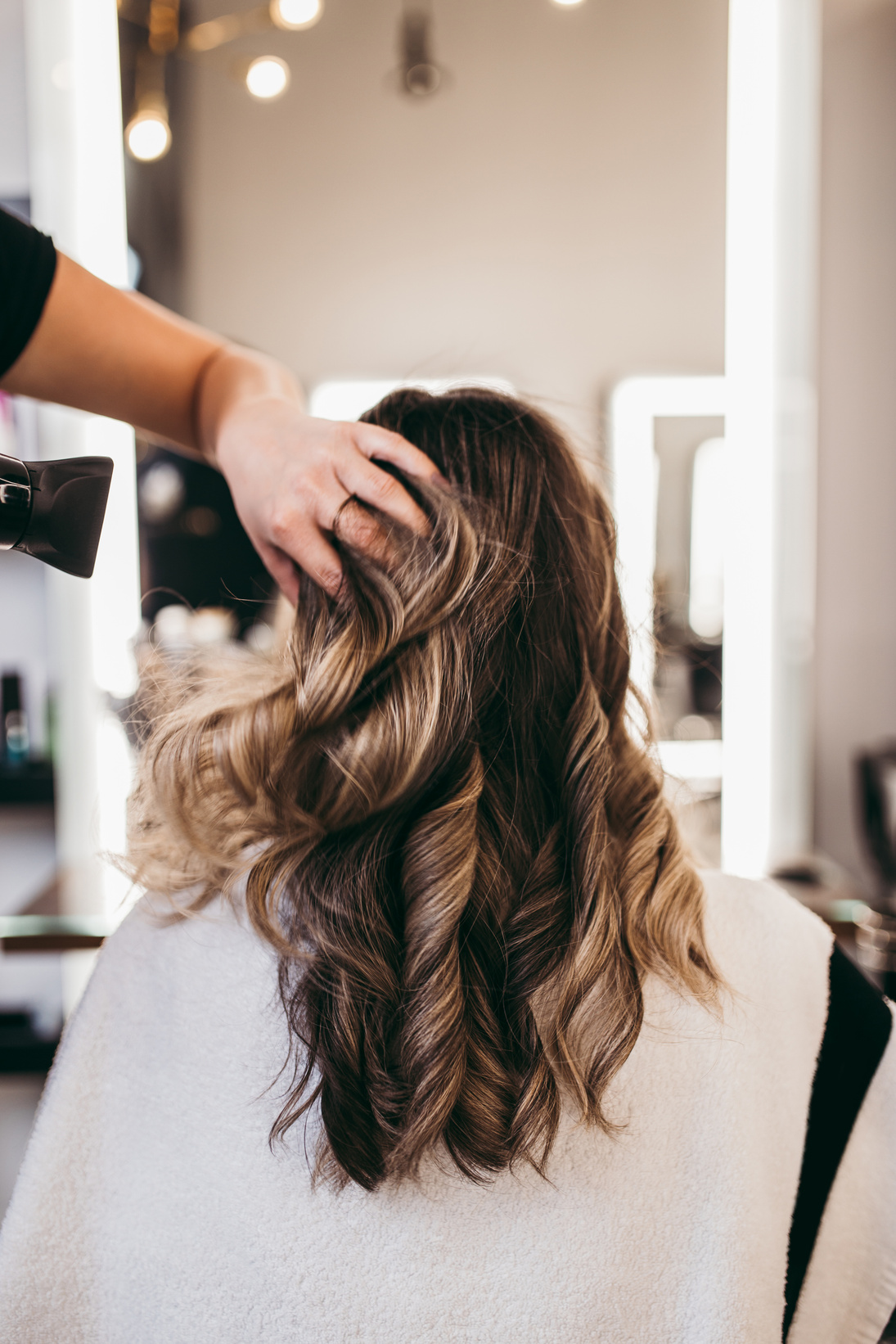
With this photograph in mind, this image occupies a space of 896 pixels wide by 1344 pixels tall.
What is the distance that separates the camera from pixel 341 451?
0.54 m

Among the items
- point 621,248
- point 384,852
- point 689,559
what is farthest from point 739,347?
point 384,852

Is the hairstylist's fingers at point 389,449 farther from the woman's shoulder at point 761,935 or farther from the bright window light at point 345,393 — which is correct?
the bright window light at point 345,393

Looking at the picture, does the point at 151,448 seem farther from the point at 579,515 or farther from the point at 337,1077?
the point at 337,1077

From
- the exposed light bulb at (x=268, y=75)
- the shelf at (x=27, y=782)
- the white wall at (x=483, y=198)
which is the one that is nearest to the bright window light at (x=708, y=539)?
the white wall at (x=483, y=198)

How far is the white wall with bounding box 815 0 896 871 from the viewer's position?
5.20ft

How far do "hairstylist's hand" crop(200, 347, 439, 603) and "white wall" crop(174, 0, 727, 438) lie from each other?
3.66 feet

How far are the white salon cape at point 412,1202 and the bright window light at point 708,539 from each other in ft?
3.78

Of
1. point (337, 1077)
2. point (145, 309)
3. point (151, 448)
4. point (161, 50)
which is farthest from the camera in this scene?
point (151, 448)

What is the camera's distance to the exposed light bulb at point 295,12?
1553mm

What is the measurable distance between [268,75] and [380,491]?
4.92 feet

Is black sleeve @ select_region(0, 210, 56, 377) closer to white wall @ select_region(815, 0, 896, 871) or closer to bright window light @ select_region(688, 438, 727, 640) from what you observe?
bright window light @ select_region(688, 438, 727, 640)

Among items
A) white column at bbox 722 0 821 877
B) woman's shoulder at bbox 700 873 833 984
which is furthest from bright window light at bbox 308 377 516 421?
woman's shoulder at bbox 700 873 833 984

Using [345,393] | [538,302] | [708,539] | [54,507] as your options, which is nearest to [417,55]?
[538,302]

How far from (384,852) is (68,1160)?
12.2 inches
